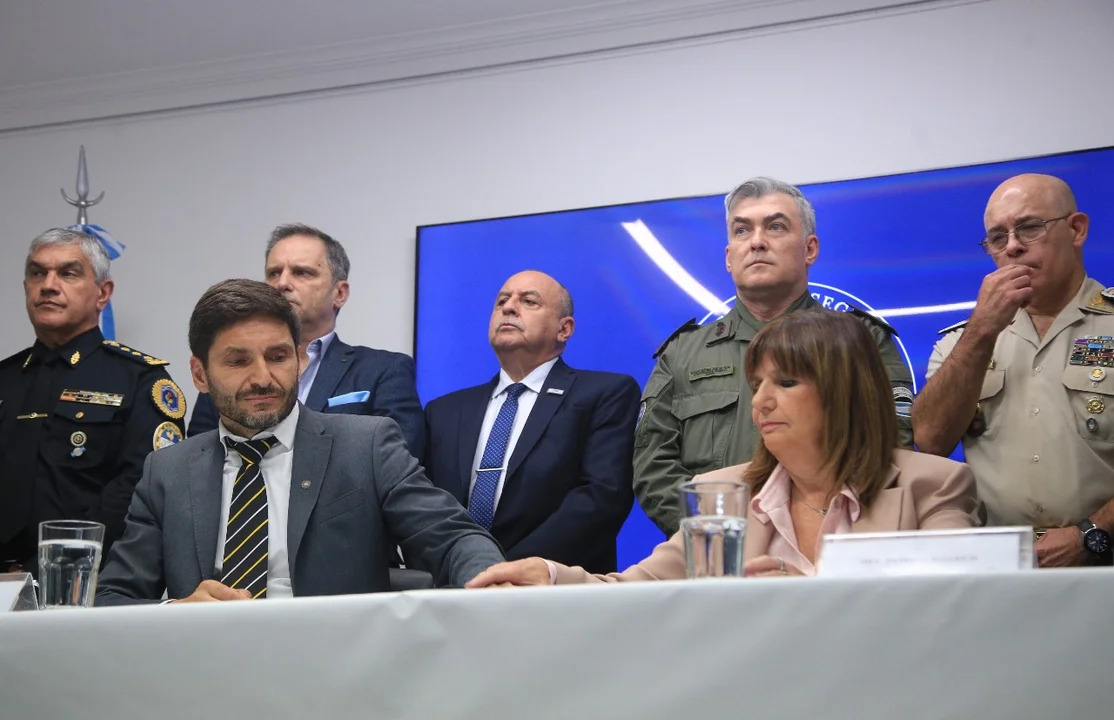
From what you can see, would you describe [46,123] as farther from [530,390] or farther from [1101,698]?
[1101,698]

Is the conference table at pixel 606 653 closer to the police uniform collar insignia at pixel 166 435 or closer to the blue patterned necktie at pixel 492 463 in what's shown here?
the blue patterned necktie at pixel 492 463

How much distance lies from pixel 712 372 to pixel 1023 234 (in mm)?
758

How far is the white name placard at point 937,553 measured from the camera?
1.28 metres

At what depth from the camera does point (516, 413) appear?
3346 mm

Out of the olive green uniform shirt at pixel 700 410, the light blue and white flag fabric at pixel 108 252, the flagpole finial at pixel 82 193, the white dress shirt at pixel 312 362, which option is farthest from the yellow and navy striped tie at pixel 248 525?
the flagpole finial at pixel 82 193

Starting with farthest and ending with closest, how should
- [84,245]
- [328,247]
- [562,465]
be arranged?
[328,247] → [84,245] → [562,465]

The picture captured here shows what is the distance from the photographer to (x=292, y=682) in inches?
51.5

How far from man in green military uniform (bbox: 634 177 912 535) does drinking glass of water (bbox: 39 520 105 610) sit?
134 cm

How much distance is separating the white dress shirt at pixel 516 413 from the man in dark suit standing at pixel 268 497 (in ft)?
2.19

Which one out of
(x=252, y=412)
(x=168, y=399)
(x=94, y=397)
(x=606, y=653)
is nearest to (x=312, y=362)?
(x=168, y=399)

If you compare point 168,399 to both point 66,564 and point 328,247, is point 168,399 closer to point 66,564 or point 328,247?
point 328,247

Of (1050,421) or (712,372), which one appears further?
(712,372)

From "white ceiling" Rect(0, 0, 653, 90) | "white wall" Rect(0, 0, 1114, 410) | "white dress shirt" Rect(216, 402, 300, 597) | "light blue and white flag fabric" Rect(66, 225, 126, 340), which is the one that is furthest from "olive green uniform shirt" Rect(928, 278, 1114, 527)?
"light blue and white flag fabric" Rect(66, 225, 126, 340)

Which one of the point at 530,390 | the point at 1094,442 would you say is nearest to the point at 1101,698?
the point at 1094,442
